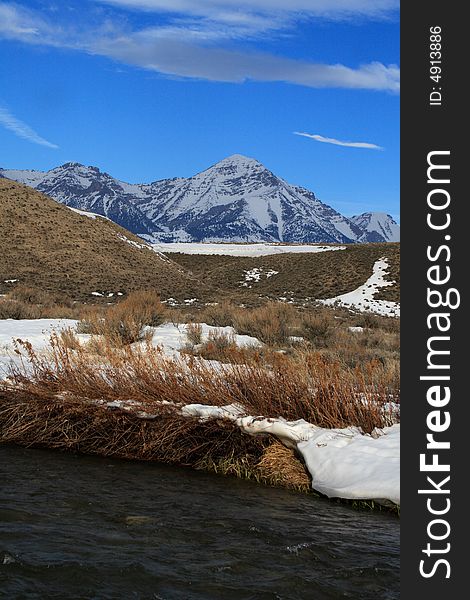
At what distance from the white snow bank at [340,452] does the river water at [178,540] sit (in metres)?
0.21

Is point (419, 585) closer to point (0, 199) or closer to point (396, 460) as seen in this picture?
point (396, 460)

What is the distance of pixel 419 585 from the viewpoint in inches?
152

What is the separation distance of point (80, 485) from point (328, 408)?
9.49 feet

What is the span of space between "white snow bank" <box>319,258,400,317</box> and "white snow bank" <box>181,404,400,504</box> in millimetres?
36732

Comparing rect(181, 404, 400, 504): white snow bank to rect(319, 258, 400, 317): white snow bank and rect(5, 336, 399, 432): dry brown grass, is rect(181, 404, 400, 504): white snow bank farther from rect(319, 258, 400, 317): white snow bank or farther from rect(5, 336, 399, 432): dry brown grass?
rect(319, 258, 400, 317): white snow bank

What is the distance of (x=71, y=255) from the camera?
2290 inches

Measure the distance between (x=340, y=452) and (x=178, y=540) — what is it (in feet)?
7.28

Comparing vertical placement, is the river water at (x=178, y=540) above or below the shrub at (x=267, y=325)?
below

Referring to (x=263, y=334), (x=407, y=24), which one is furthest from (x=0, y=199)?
(x=407, y=24)

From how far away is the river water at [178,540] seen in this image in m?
4.71

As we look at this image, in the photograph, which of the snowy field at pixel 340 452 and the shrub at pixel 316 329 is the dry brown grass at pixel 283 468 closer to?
the snowy field at pixel 340 452

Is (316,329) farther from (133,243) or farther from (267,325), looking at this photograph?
(133,243)

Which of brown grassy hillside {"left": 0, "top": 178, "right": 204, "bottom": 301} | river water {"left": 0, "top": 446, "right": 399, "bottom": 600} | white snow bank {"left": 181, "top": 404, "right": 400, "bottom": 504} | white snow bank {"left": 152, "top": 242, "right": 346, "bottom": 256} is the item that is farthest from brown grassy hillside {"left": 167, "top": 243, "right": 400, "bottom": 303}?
river water {"left": 0, "top": 446, "right": 399, "bottom": 600}

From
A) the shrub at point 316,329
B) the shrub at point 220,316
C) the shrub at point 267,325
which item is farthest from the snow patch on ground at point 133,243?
the shrub at point 316,329
